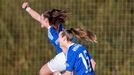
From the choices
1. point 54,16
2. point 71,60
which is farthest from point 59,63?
point 71,60

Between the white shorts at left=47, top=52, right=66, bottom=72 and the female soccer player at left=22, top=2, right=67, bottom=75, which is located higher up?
the female soccer player at left=22, top=2, right=67, bottom=75

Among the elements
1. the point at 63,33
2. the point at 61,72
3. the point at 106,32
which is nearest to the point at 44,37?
the point at 106,32

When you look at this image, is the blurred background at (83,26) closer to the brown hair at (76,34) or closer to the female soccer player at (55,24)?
the female soccer player at (55,24)

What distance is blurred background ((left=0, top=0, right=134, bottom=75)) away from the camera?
488 inches

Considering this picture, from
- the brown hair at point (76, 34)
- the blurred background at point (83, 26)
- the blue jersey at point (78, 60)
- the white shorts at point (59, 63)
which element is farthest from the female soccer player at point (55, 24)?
the blurred background at point (83, 26)

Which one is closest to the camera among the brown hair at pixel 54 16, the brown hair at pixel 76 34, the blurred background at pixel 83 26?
the brown hair at pixel 76 34

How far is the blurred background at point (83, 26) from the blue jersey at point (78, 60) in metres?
4.42

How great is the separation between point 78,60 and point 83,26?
4546mm

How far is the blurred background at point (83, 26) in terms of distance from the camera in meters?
12.4

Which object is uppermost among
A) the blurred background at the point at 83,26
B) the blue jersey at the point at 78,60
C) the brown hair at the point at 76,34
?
the brown hair at the point at 76,34

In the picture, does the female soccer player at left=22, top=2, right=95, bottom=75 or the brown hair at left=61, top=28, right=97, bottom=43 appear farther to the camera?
the female soccer player at left=22, top=2, right=95, bottom=75

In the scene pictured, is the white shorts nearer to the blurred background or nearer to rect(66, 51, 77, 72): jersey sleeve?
rect(66, 51, 77, 72): jersey sleeve

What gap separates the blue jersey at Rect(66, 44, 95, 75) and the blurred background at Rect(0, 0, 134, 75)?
4424 millimetres

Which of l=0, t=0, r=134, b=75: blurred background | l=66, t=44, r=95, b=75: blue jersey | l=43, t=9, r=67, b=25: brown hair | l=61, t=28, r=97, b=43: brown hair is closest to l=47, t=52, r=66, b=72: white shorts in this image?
l=43, t=9, r=67, b=25: brown hair
